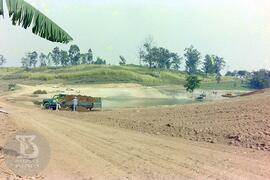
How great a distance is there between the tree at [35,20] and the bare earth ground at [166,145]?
3.91 metres

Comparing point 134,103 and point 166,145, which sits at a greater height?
point 166,145

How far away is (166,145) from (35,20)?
7.38 metres

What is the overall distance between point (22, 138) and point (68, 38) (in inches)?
258

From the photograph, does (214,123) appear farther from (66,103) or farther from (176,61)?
(176,61)

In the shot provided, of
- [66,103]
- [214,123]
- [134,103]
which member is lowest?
[134,103]

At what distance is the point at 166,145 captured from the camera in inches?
676

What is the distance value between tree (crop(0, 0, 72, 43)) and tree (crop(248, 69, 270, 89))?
11595 centimetres

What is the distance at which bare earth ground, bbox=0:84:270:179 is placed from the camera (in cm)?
1283

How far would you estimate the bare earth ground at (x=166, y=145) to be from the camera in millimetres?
12828

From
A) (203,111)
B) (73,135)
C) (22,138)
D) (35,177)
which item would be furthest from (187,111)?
(35,177)

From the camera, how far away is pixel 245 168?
13023 millimetres

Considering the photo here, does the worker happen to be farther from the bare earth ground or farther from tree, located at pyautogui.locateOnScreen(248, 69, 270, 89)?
tree, located at pyautogui.locateOnScreen(248, 69, 270, 89)

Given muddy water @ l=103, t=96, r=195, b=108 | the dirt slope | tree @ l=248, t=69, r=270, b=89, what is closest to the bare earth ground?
the dirt slope

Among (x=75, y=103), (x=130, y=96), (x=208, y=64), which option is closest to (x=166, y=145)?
(x=75, y=103)
